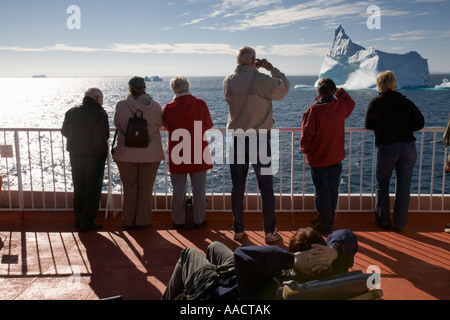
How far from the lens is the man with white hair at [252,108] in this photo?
4.04 meters

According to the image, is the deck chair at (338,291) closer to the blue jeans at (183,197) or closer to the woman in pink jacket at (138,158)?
the blue jeans at (183,197)

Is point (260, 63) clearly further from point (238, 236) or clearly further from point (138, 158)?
point (238, 236)

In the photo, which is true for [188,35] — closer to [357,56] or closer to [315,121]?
[357,56]

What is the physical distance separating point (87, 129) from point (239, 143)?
5.34 feet

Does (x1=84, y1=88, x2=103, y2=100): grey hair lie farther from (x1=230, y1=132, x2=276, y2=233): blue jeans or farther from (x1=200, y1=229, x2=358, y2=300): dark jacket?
(x1=200, y1=229, x2=358, y2=300): dark jacket

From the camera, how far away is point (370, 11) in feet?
13.6

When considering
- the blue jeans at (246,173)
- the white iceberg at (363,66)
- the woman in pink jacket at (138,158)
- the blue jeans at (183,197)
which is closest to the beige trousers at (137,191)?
the woman in pink jacket at (138,158)

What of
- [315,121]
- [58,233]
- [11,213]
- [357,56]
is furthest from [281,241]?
[357,56]

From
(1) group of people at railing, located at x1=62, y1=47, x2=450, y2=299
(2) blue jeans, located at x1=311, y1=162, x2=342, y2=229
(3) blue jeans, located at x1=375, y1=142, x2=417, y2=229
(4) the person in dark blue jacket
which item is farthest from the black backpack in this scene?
(3) blue jeans, located at x1=375, y1=142, x2=417, y2=229

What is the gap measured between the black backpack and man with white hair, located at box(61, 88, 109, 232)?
0.32 m

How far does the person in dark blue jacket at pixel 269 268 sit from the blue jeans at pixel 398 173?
2356 millimetres

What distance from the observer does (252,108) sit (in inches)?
160

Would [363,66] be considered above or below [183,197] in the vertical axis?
above

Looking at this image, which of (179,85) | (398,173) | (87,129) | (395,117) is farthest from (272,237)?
(87,129)
